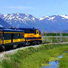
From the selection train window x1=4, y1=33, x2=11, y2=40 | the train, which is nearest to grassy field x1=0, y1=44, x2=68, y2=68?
the train

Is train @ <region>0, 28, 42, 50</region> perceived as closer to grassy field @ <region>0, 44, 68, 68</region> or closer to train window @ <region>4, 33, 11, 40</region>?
train window @ <region>4, 33, 11, 40</region>

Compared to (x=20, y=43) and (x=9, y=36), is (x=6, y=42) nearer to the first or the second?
(x=9, y=36)

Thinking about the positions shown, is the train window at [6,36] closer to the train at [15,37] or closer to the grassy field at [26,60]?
the train at [15,37]

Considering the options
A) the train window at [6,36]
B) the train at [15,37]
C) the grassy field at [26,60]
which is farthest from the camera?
the train window at [6,36]

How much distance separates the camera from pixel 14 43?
45375 mm

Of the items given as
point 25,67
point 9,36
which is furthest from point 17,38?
point 25,67

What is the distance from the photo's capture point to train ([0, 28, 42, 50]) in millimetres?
39209

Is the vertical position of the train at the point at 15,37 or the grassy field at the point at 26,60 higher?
the train at the point at 15,37

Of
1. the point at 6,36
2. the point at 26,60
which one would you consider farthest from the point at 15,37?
the point at 26,60

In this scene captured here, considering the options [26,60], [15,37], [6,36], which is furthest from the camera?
[15,37]

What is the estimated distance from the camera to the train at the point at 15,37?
3921 centimetres

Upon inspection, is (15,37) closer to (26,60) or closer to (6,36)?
(6,36)

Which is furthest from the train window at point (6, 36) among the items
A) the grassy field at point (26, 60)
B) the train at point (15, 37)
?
the grassy field at point (26, 60)

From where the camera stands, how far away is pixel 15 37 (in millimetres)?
45625
